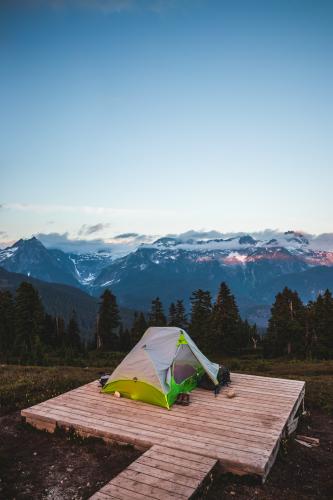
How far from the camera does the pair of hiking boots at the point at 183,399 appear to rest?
447 inches

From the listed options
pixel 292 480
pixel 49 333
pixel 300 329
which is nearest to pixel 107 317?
pixel 49 333

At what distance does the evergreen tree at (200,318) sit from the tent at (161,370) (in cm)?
5267

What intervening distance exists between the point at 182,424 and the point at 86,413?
2.97 metres

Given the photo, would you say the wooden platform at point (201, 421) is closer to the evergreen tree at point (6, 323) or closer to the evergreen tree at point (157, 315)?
the evergreen tree at point (157, 315)

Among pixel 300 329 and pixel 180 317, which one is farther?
pixel 180 317

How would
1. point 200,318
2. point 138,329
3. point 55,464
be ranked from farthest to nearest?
point 138,329, point 200,318, point 55,464

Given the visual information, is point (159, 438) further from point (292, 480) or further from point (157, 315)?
point (157, 315)

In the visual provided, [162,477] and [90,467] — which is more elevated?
[162,477]

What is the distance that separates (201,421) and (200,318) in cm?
5927

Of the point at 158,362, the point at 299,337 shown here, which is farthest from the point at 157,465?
the point at 299,337

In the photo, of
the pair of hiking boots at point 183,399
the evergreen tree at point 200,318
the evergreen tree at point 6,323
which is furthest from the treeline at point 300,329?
the pair of hiking boots at point 183,399

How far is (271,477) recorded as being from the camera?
813cm

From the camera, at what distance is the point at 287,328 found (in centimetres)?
6650

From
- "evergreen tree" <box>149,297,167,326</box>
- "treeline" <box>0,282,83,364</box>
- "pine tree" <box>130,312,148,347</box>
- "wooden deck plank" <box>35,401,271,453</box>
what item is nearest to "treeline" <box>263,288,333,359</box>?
"evergreen tree" <box>149,297,167,326</box>
